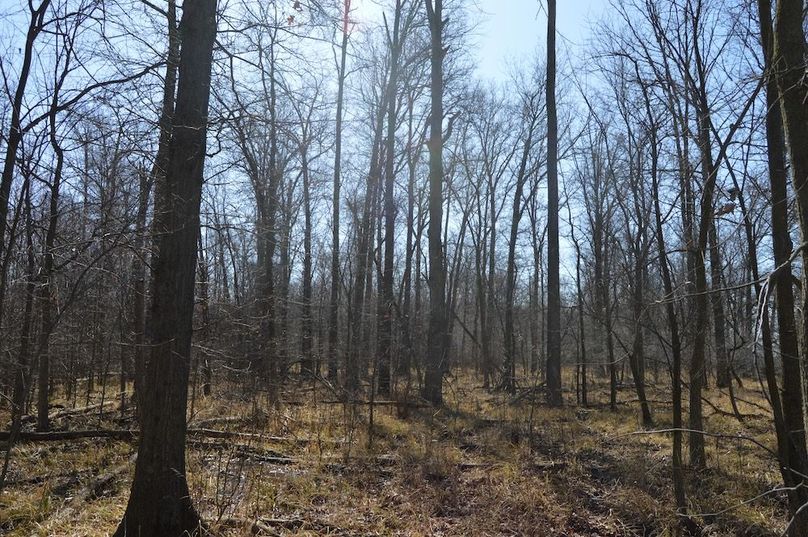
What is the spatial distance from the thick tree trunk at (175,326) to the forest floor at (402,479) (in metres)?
0.53

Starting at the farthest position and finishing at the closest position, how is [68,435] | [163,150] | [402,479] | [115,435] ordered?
[115,435] < [68,435] < [402,479] < [163,150]

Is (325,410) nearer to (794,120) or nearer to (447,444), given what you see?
(447,444)

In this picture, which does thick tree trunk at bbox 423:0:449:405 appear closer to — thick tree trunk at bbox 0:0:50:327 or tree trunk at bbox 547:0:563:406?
tree trunk at bbox 547:0:563:406

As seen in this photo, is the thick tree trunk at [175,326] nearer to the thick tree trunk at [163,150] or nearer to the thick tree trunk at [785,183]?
the thick tree trunk at [163,150]

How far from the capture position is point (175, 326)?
433 cm

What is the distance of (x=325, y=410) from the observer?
10.3 metres

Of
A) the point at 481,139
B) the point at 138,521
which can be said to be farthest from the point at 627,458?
the point at 481,139

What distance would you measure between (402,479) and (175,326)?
136 inches

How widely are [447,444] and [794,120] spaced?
6379 millimetres

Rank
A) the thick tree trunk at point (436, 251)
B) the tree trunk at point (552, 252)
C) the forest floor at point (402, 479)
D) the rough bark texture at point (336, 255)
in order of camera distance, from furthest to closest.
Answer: the tree trunk at point (552, 252), the thick tree trunk at point (436, 251), the rough bark texture at point (336, 255), the forest floor at point (402, 479)

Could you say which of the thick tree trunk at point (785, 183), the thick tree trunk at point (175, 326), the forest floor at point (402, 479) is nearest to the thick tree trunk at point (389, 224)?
the forest floor at point (402, 479)

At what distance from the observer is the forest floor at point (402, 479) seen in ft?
16.7

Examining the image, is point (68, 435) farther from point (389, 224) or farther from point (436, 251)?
point (389, 224)

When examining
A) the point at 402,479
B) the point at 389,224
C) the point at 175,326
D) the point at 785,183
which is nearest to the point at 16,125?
the point at 175,326
